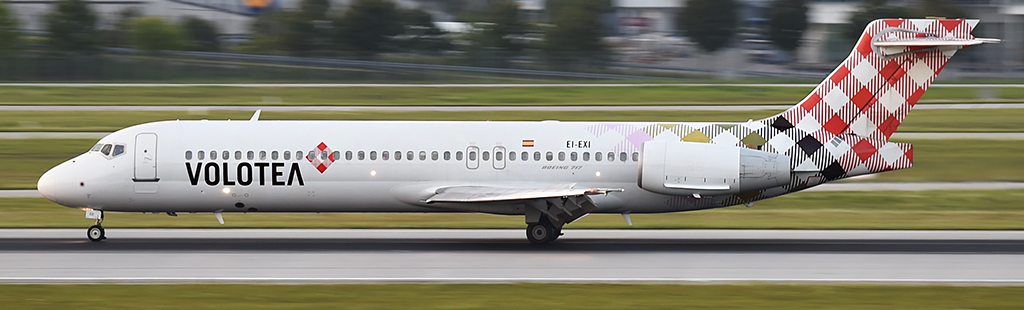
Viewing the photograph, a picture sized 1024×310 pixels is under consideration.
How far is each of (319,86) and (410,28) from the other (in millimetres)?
17394

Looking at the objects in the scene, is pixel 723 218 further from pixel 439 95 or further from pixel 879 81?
pixel 439 95

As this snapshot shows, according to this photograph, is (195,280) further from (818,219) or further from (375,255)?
(818,219)

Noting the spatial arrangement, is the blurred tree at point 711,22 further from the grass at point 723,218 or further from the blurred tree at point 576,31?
the grass at point 723,218

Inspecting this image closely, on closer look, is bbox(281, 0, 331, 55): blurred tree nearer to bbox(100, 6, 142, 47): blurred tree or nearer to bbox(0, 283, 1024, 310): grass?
bbox(100, 6, 142, 47): blurred tree

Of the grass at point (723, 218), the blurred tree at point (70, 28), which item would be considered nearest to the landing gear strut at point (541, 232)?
the grass at point (723, 218)

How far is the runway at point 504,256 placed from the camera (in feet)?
62.3

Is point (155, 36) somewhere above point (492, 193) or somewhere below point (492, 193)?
above

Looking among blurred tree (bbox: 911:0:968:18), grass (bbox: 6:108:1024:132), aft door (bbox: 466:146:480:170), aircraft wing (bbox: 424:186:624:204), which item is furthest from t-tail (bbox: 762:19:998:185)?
blurred tree (bbox: 911:0:968:18)

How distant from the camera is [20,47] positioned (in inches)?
2549

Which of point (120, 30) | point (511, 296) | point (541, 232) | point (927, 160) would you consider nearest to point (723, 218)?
point (541, 232)

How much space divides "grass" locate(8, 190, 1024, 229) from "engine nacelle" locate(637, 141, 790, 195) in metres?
3.93

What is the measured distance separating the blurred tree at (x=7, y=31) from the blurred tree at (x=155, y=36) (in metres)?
6.76

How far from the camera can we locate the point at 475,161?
912 inches

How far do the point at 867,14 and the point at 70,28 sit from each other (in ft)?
161
